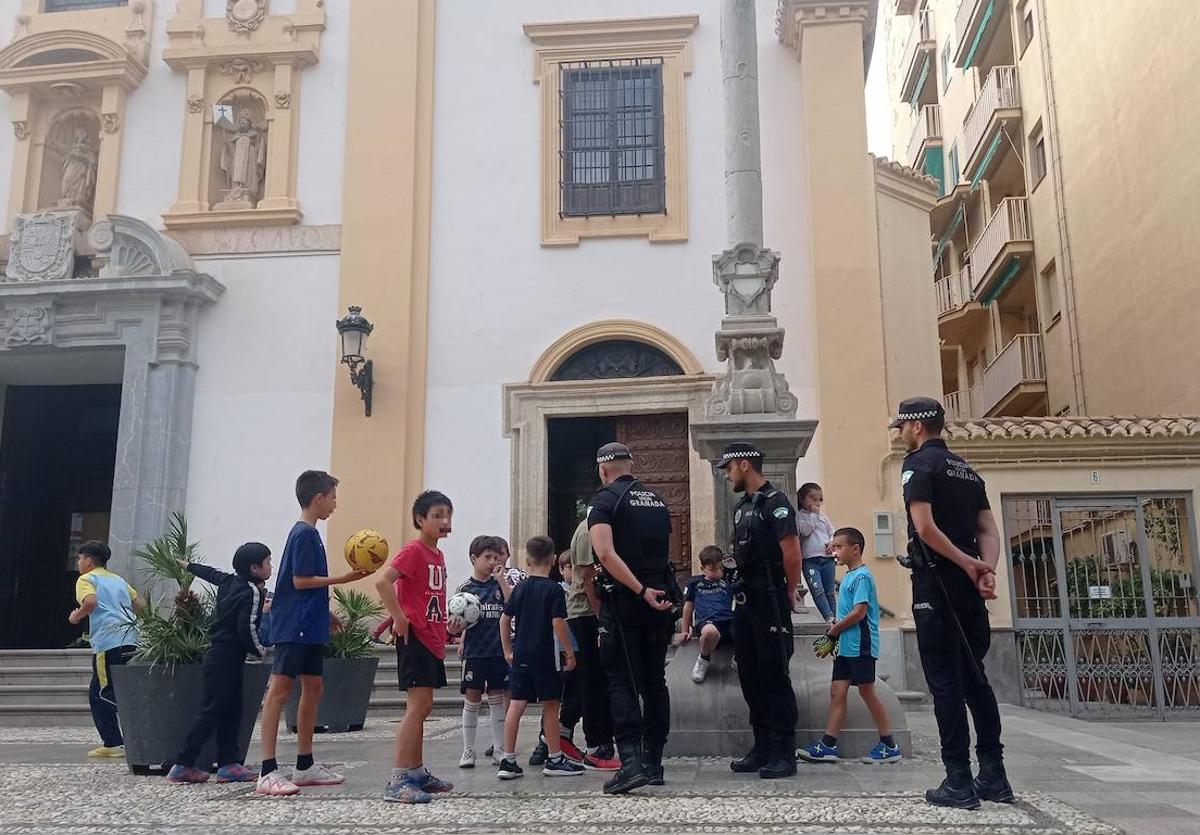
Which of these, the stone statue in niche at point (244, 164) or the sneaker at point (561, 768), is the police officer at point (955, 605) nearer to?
the sneaker at point (561, 768)

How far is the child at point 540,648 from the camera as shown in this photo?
6168 millimetres

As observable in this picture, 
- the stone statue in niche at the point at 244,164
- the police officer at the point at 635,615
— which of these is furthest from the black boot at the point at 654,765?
the stone statue in niche at the point at 244,164

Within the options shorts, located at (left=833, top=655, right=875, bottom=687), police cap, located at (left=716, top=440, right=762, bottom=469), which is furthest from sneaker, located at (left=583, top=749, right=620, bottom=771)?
police cap, located at (left=716, top=440, right=762, bottom=469)

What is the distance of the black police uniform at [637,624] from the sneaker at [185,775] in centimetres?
233

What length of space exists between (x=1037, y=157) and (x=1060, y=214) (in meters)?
1.99

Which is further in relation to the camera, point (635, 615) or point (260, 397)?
point (260, 397)

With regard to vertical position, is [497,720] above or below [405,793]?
above

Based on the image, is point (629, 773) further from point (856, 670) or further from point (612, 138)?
point (612, 138)

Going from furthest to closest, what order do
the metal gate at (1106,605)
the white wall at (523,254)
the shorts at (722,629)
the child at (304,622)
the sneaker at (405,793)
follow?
the white wall at (523,254)
the metal gate at (1106,605)
the shorts at (722,629)
the child at (304,622)
the sneaker at (405,793)

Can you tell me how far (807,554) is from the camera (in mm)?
8141

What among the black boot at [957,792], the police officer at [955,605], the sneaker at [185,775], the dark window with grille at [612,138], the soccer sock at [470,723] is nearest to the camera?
the black boot at [957,792]

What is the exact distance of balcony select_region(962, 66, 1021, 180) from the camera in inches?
808

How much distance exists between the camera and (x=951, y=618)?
487cm

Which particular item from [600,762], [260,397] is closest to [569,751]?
[600,762]
